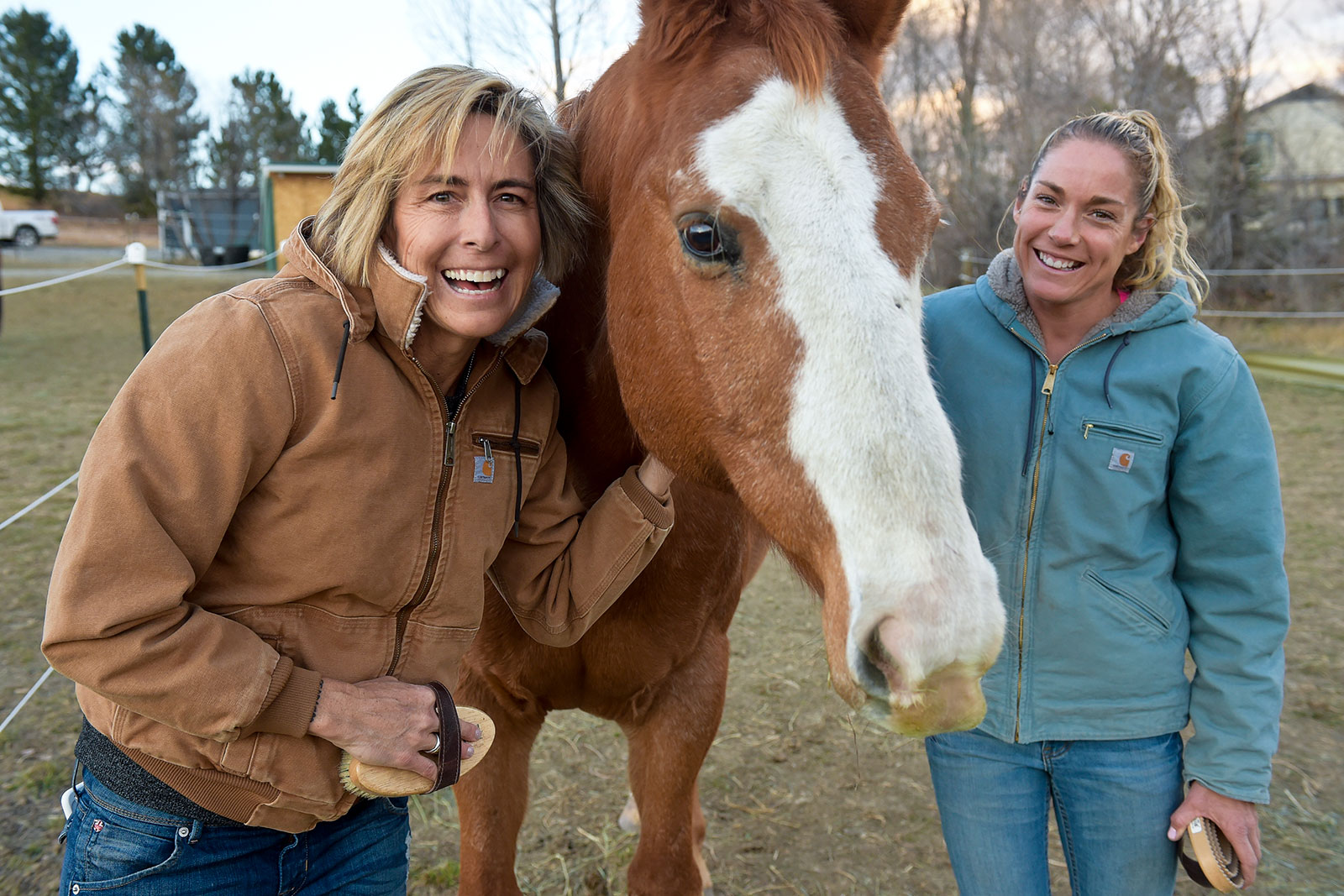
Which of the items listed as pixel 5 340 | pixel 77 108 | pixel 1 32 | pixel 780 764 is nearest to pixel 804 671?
pixel 780 764

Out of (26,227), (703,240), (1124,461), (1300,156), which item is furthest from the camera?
(26,227)

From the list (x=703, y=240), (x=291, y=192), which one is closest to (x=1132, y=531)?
(x=703, y=240)

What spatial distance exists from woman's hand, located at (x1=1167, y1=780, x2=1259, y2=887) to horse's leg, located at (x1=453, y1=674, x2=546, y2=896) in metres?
1.58

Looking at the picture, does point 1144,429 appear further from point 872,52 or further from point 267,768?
point 267,768

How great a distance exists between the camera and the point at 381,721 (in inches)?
58.6

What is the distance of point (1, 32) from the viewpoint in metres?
37.2

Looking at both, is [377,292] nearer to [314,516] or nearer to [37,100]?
[314,516]

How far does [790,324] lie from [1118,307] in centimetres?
104

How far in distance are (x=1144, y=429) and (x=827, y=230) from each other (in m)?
0.99

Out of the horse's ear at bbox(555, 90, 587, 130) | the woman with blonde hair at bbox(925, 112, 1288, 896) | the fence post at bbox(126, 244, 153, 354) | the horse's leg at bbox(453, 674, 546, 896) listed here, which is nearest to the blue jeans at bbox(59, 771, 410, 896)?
the horse's leg at bbox(453, 674, 546, 896)

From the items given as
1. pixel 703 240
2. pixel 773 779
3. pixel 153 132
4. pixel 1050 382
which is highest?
pixel 153 132

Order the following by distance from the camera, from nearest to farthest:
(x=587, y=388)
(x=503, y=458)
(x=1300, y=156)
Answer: (x=503, y=458) < (x=587, y=388) < (x=1300, y=156)

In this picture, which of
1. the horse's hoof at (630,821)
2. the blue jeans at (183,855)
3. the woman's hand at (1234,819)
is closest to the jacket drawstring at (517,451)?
the blue jeans at (183,855)

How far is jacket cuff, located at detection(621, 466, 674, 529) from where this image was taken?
1763 mm
